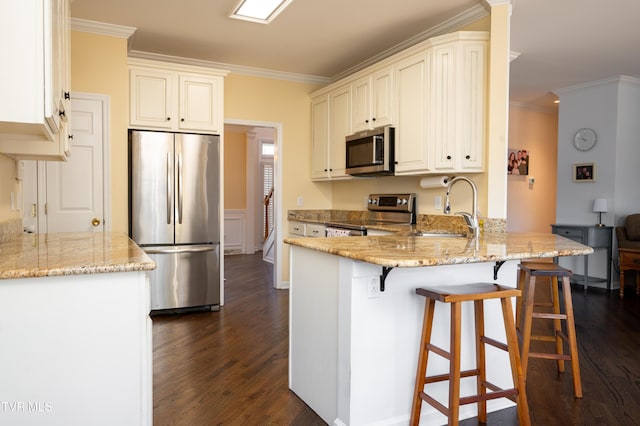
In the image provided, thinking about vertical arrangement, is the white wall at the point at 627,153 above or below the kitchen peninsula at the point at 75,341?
above

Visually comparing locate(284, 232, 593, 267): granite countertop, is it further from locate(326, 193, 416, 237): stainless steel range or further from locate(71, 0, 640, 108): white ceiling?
locate(71, 0, 640, 108): white ceiling

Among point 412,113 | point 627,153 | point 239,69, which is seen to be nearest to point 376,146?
point 412,113

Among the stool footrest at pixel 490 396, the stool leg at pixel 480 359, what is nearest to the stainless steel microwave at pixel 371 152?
the stool leg at pixel 480 359

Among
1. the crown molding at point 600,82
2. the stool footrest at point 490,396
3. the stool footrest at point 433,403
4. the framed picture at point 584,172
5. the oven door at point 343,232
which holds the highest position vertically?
the crown molding at point 600,82

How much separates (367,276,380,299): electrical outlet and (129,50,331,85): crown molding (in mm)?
3778

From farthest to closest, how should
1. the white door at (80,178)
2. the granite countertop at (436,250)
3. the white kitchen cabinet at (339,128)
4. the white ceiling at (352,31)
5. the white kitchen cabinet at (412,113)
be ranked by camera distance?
the white kitchen cabinet at (339,128) → the white door at (80,178) → the white kitchen cabinet at (412,113) → the white ceiling at (352,31) → the granite countertop at (436,250)

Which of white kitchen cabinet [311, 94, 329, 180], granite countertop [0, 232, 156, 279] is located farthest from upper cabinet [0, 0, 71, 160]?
white kitchen cabinet [311, 94, 329, 180]

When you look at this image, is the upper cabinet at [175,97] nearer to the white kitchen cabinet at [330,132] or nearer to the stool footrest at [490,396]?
the white kitchen cabinet at [330,132]

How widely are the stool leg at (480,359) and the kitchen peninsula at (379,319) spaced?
0.06 m

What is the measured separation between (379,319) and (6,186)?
7.70ft

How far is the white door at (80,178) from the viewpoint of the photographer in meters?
3.96

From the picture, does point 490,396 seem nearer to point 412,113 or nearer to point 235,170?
point 412,113

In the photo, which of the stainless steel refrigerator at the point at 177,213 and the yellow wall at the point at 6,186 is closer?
the yellow wall at the point at 6,186

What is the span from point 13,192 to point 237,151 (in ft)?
19.7
